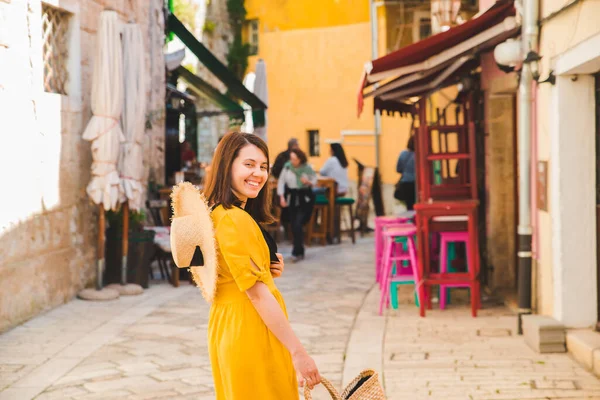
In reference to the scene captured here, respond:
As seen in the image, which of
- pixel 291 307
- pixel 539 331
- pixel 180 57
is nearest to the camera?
pixel 539 331

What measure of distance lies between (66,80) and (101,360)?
3.98 m

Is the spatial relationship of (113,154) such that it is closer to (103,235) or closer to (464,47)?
(103,235)

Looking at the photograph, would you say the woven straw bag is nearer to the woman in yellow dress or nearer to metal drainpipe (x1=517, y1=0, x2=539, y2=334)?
the woman in yellow dress

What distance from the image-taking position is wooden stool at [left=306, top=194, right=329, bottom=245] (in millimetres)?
15406

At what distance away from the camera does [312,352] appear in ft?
22.7

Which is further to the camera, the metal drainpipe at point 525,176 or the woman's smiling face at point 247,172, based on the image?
the metal drainpipe at point 525,176

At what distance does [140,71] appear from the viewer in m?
10.0

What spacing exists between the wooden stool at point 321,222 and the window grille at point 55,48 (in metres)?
6.57

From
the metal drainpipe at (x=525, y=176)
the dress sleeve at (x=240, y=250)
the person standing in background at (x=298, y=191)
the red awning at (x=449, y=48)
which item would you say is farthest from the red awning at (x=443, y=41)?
the dress sleeve at (x=240, y=250)

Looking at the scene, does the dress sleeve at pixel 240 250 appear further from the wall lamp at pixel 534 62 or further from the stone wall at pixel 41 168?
the stone wall at pixel 41 168

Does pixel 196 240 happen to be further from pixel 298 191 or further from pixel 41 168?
pixel 298 191

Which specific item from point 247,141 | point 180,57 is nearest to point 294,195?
point 180,57

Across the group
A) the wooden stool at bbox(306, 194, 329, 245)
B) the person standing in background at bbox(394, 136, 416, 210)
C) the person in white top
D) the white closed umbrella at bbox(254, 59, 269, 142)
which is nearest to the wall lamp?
the person standing in background at bbox(394, 136, 416, 210)

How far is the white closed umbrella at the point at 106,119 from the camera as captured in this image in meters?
9.49
